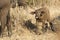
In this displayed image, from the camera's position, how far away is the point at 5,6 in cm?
551

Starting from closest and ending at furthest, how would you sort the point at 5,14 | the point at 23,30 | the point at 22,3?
the point at 5,14
the point at 23,30
the point at 22,3

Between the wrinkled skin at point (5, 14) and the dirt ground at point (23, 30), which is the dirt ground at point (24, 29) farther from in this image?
the wrinkled skin at point (5, 14)

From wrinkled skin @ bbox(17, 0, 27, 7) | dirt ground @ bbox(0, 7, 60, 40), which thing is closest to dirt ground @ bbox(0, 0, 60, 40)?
dirt ground @ bbox(0, 7, 60, 40)

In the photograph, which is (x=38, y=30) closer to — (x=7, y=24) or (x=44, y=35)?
(x=44, y=35)

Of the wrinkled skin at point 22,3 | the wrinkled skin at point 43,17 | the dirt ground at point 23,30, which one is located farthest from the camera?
the wrinkled skin at point 22,3

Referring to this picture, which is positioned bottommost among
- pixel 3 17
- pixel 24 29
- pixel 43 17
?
pixel 24 29

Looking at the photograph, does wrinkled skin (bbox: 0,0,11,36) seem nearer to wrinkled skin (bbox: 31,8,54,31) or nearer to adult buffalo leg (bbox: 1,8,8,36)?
adult buffalo leg (bbox: 1,8,8,36)

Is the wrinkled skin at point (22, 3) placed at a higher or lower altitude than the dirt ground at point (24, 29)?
higher

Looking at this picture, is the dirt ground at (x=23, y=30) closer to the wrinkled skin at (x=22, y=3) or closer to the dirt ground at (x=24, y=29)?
the dirt ground at (x=24, y=29)

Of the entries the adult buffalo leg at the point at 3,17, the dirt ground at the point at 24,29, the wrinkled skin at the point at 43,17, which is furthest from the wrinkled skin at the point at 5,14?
the wrinkled skin at the point at 43,17

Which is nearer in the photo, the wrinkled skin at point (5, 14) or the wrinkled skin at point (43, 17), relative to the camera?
the wrinkled skin at point (5, 14)

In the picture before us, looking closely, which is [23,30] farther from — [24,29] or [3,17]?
[3,17]

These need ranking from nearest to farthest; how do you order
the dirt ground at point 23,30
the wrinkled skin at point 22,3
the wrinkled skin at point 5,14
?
the wrinkled skin at point 5,14, the dirt ground at point 23,30, the wrinkled skin at point 22,3

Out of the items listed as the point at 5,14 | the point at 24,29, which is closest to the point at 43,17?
the point at 24,29
